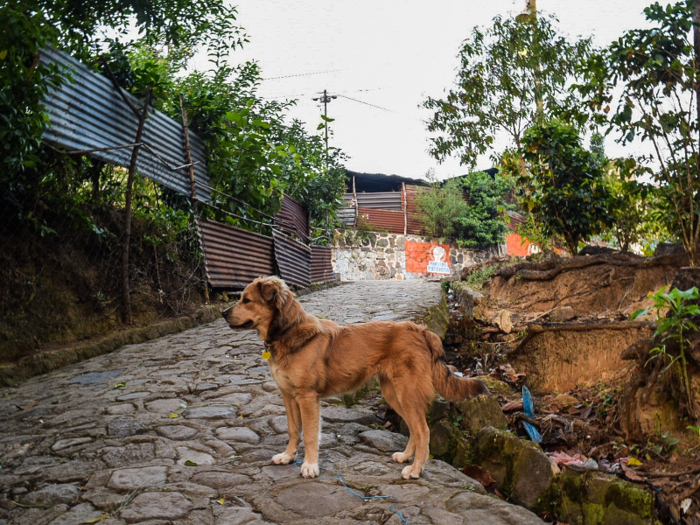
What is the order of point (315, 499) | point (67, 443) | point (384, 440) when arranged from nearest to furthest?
point (315, 499) < point (67, 443) < point (384, 440)

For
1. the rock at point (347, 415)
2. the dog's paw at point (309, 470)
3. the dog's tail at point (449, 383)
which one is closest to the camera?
the dog's paw at point (309, 470)

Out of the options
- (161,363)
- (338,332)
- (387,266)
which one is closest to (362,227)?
(387,266)

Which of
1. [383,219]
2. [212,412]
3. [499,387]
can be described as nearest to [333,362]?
[212,412]

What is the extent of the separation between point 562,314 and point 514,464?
470 centimetres

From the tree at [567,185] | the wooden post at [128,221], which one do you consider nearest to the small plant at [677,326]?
the tree at [567,185]

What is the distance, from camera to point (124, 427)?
480cm

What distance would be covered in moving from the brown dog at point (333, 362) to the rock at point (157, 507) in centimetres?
87

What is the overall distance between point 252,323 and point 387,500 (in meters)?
1.58

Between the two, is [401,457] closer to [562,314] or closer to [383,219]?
[562,314]

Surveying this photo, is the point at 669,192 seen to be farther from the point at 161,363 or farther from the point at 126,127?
the point at 126,127

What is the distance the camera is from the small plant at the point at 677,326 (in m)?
4.08

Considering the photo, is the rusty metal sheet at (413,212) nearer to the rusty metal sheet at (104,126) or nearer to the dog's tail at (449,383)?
the rusty metal sheet at (104,126)

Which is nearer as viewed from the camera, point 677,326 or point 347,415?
Answer: point 677,326

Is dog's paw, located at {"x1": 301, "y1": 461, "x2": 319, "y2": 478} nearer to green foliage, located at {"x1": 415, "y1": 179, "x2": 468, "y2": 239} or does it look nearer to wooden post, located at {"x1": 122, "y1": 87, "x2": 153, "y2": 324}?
wooden post, located at {"x1": 122, "y1": 87, "x2": 153, "y2": 324}
